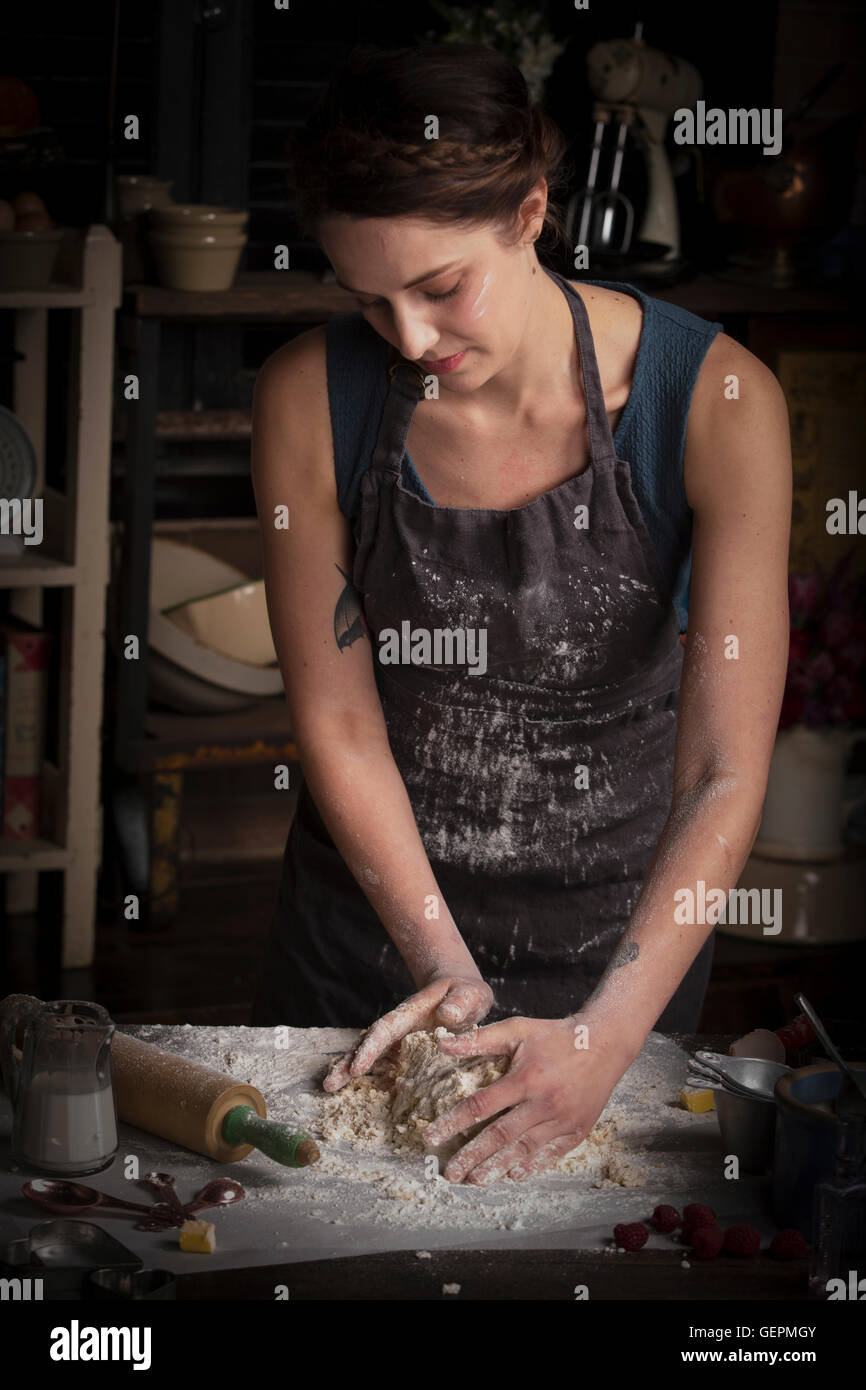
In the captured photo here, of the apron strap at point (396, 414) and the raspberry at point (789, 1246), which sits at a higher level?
the apron strap at point (396, 414)

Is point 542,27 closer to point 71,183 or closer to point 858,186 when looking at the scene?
point 858,186

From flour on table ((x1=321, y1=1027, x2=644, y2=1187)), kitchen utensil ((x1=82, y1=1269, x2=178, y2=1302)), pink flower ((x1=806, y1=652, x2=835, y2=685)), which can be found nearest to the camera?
kitchen utensil ((x1=82, y1=1269, x2=178, y2=1302))

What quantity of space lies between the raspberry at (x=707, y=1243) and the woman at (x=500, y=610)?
0.18 m

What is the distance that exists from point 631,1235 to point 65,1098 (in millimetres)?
452

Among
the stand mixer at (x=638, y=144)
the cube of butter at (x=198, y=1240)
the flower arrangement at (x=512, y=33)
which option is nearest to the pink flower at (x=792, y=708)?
the stand mixer at (x=638, y=144)

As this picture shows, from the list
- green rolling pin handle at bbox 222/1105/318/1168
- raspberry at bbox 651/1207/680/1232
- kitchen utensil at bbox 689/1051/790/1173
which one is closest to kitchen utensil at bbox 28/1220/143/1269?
green rolling pin handle at bbox 222/1105/318/1168

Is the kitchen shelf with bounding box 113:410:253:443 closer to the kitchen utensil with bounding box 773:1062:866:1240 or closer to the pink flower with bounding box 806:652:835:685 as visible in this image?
the pink flower with bounding box 806:652:835:685

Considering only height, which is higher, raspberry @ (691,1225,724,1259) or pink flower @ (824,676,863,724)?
pink flower @ (824,676,863,724)

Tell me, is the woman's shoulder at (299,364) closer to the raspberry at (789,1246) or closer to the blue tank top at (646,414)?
the blue tank top at (646,414)

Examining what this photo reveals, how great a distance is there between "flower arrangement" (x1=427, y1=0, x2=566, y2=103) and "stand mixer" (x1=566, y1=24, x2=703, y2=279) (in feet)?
0.38

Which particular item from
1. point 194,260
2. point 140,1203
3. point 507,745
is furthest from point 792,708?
point 140,1203

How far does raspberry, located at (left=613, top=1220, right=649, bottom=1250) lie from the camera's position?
1194mm

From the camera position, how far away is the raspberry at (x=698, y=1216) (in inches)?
47.5

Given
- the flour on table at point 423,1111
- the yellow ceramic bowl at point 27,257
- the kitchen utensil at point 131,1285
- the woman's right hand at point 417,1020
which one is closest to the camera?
the kitchen utensil at point 131,1285
